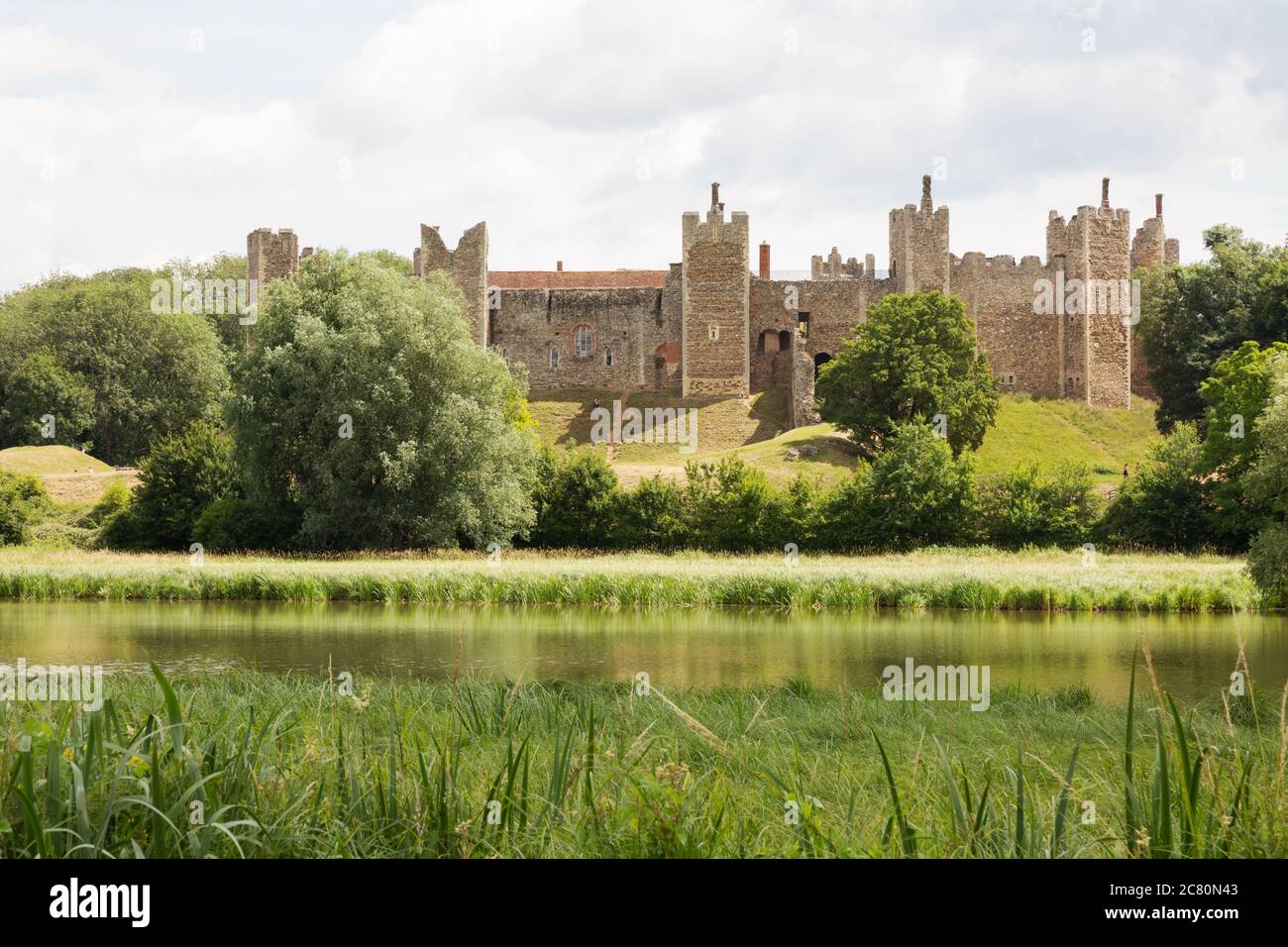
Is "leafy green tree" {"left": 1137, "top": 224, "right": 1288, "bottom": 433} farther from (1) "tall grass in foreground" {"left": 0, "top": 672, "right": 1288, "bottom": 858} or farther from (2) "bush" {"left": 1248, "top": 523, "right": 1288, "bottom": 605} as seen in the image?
(1) "tall grass in foreground" {"left": 0, "top": 672, "right": 1288, "bottom": 858}

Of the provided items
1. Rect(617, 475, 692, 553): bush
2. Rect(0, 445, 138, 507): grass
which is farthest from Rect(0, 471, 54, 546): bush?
Rect(617, 475, 692, 553): bush

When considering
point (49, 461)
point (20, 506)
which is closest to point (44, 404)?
point (49, 461)

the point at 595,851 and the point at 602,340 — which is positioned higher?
the point at 602,340

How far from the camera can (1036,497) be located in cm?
3062

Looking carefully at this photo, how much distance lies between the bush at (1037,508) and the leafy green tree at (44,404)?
110 feet

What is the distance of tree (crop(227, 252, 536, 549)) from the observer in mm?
29953

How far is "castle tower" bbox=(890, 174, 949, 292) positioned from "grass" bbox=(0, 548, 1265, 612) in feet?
78.1

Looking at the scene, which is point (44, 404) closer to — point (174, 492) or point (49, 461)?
point (49, 461)

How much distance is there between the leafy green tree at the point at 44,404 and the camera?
47812 mm

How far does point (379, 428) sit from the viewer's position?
30.4 metres

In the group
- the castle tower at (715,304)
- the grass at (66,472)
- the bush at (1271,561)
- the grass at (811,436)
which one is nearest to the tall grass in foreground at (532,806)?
the bush at (1271,561)

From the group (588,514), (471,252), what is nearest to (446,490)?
(588,514)

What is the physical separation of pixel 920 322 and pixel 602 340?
50.0ft
